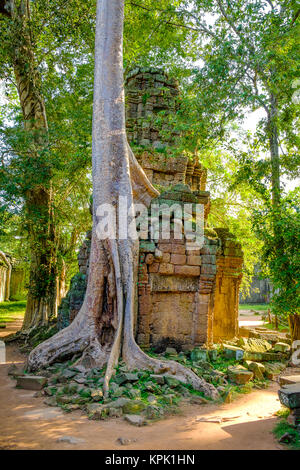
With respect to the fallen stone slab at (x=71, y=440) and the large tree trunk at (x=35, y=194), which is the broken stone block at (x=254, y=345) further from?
the large tree trunk at (x=35, y=194)

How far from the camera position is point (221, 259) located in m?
8.74

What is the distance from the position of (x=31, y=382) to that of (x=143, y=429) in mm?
1994

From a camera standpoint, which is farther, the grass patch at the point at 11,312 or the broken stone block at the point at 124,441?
the grass patch at the point at 11,312

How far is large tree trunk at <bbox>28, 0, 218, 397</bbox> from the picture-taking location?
5316 mm

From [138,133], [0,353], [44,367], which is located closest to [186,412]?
[44,367]

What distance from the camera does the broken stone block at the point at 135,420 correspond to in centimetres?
371

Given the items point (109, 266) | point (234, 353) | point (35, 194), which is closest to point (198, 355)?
point (234, 353)

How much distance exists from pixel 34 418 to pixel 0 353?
4255mm

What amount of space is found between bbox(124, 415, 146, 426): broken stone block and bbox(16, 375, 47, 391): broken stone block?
5.11ft

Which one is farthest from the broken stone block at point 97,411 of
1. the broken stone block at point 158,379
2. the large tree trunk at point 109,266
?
the broken stone block at point 158,379

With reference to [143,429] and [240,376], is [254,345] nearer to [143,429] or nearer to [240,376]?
[240,376]

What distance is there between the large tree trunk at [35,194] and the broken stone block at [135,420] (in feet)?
19.6

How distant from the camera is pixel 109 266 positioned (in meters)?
5.89
